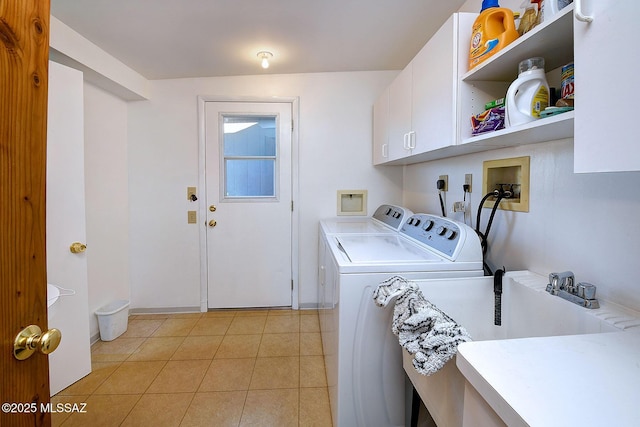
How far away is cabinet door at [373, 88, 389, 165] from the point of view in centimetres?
218

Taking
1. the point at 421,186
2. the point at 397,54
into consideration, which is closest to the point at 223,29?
the point at 397,54

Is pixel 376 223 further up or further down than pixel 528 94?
further down

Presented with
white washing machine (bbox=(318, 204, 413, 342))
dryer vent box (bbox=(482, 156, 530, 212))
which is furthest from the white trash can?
dryer vent box (bbox=(482, 156, 530, 212))

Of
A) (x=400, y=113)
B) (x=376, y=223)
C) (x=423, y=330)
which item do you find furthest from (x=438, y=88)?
(x=376, y=223)

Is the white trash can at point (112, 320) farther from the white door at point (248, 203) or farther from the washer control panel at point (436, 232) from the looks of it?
the washer control panel at point (436, 232)

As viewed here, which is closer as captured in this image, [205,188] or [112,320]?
[112,320]

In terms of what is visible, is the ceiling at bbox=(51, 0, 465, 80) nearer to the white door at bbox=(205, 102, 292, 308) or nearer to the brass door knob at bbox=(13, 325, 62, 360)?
the white door at bbox=(205, 102, 292, 308)

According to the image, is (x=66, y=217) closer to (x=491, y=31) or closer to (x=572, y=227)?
(x=491, y=31)

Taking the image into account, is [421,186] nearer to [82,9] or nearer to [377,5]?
[377,5]

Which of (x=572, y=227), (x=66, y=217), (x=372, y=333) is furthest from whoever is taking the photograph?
(x=66, y=217)

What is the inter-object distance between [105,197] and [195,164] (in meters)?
0.75

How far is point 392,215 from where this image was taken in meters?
2.28

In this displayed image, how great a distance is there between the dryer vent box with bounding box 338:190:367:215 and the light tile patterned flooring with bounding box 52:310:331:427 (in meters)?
1.05

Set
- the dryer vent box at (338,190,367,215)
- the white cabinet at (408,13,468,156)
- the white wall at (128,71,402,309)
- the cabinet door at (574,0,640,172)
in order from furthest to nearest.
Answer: the dryer vent box at (338,190,367,215) → the white wall at (128,71,402,309) → the white cabinet at (408,13,468,156) → the cabinet door at (574,0,640,172)
